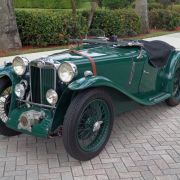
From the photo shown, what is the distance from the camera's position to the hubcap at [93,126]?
3797 millimetres

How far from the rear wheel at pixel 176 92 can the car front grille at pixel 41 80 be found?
92.9 inches

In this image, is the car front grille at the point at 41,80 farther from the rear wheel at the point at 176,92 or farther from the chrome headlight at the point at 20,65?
the rear wheel at the point at 176,92

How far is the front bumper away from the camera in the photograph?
365 centimetres

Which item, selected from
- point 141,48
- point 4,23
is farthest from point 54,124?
point 4,23

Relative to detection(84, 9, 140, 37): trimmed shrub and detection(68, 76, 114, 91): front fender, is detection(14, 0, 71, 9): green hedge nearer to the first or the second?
detection(84, 9, 140, 37): trimmed shrub

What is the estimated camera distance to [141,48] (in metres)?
4.77

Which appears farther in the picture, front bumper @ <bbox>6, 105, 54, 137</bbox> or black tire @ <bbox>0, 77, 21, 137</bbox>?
black tire @ <bbox>0, 77, 21, 137</bbox>

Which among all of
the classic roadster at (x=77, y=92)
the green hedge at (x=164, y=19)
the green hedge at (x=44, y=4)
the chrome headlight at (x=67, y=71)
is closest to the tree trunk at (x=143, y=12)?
the green hedge at (x=164, y=19)

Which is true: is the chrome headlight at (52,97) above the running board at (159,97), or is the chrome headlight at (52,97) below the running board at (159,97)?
above

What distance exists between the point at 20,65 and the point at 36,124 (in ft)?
2.57

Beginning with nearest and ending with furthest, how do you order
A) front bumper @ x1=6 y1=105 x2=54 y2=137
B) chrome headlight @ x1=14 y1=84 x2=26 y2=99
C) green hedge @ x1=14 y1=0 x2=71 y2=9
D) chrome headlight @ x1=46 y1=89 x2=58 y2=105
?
1. front bumper @ x1=6 y1=105 x2=54 y2=137
2. chrome headlight @ x1=46 y1=89 x2=58 y2=105
3. chrome headlight @ x1=14 y1=84 x2=26 y2=99
4. green hedge @ x1=14 y1=0 x2=71 y2=9

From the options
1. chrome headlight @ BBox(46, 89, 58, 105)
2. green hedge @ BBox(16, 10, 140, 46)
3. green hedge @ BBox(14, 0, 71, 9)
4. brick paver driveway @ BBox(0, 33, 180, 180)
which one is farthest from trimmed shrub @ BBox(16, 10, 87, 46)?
green hedge @ BBox(14, 0, 71, 9)

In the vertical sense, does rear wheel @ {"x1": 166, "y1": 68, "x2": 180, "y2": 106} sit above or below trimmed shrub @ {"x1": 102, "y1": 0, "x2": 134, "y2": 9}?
above

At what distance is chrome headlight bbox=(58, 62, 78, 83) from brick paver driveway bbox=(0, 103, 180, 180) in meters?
0.90
